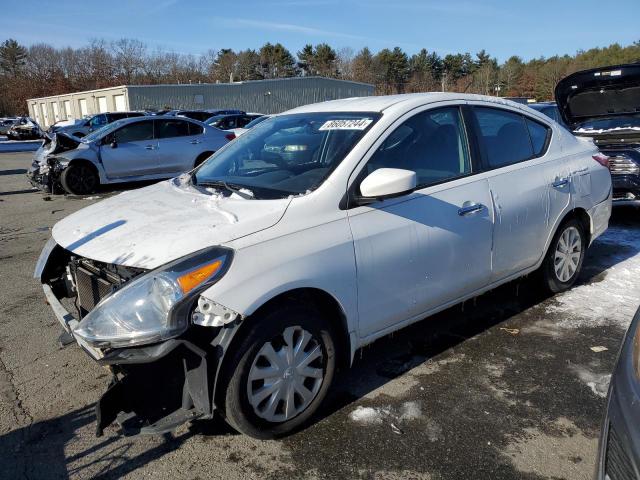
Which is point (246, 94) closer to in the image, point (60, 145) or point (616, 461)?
point (60, 145)

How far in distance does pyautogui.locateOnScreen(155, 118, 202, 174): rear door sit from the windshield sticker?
961cm

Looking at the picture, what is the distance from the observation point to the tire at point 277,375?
8.34 ft

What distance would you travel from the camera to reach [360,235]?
2.93 metres

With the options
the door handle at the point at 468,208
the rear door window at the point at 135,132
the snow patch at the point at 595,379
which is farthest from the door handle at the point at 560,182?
the rear door window at the point at 135,132

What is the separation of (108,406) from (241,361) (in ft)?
2.10

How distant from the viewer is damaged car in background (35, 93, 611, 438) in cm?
245

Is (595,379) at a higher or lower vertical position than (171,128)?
lower

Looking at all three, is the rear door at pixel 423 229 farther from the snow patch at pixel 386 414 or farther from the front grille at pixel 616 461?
the front grille at pixel 616 461

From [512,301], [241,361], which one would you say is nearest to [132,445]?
[241,361]

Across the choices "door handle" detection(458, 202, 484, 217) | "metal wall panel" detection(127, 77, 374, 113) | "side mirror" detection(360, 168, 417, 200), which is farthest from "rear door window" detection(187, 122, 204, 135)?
"metal wall panel" detection(127, 77, 374, 113)

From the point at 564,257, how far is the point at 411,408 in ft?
7.68

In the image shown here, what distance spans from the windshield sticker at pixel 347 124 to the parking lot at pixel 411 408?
155 centimetres

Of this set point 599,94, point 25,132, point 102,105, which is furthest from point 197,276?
point 102,105

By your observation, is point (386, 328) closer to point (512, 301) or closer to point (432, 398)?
point (432, 398)
